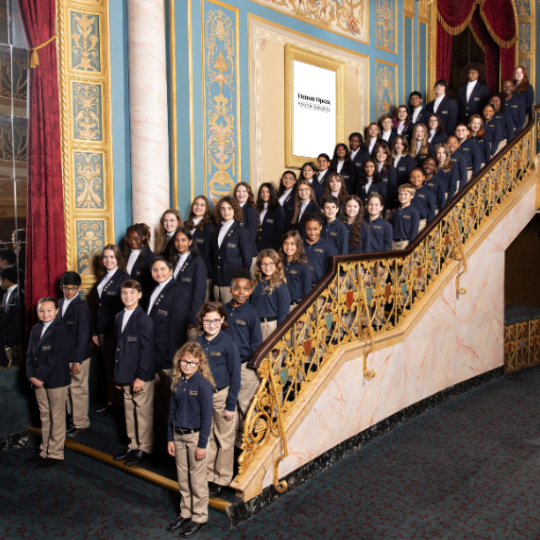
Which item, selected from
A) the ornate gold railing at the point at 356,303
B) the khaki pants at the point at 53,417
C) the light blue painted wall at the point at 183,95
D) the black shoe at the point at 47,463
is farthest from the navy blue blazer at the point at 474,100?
the black shoe at the point at 47,463

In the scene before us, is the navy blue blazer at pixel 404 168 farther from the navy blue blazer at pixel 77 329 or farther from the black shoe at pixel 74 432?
the black shoe at pixel 74 432

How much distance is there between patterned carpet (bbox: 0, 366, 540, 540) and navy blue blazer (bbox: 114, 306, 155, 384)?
0.79 m

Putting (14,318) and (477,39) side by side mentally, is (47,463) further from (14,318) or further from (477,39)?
(477,39)

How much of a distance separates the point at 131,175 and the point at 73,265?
3.72 ft

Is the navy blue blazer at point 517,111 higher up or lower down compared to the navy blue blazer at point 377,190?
higher up

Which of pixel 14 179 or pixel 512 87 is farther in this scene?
pixel 512 87

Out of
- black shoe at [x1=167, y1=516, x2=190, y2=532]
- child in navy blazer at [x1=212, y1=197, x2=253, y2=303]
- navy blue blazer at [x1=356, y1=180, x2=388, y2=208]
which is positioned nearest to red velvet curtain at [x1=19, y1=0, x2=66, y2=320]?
child in navy blazer at [x1=212, y1=197, x2=253, y2=303]

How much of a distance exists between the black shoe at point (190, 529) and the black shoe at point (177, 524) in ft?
0.16

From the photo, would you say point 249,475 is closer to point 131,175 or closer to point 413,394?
point 413,394

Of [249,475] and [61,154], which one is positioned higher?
[61,154]

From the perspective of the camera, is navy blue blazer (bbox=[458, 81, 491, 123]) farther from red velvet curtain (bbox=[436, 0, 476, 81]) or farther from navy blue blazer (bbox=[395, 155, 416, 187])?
navy blue blazer (bbox=[395, 155, 416, 187])

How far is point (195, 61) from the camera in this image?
6852 mm

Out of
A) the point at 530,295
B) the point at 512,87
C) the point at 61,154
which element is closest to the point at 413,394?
the point at 61,154

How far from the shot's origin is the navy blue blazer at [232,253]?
18.7ft
